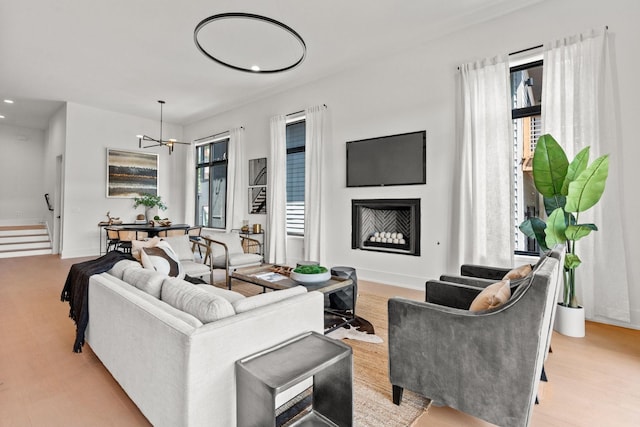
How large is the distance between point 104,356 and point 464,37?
17.2ft

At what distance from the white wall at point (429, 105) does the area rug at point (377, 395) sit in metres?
2.07

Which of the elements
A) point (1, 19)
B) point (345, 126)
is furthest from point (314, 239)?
point (1, 19)

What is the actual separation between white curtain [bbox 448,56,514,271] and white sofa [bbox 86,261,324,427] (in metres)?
2.84

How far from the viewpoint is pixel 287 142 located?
653 centimetres

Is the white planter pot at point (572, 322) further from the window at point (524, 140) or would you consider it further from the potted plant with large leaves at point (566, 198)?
the window at point (524, 140)

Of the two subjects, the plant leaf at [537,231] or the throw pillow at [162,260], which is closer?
the throw pillow at [162,260]

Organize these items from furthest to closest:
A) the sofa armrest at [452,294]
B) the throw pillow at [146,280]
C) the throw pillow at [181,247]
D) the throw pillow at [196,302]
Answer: the throw pillow at [181,247] → the sofa armrest at [452,294] → the throw pillow at [146,280] → the throw pillow at [196,302]

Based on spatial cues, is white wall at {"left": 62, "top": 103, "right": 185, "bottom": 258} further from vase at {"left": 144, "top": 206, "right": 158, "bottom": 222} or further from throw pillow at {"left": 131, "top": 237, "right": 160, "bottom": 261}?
throw pillow at {"left": 131, "top": 237, "right": 160, "bottom": 261}

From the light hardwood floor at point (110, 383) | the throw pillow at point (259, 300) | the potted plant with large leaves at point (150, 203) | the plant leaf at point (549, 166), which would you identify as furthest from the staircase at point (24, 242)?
the plant leaf at point (549, 166)

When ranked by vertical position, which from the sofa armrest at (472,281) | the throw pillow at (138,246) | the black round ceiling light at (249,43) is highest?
the black round ceiling light at (249,43)

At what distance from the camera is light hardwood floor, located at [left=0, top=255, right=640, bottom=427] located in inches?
70.6

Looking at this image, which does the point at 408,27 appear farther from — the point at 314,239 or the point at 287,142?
the point at 314,239

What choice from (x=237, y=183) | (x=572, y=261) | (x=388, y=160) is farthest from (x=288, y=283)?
(x=237, y=183)

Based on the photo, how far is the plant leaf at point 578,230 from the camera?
2736mm
